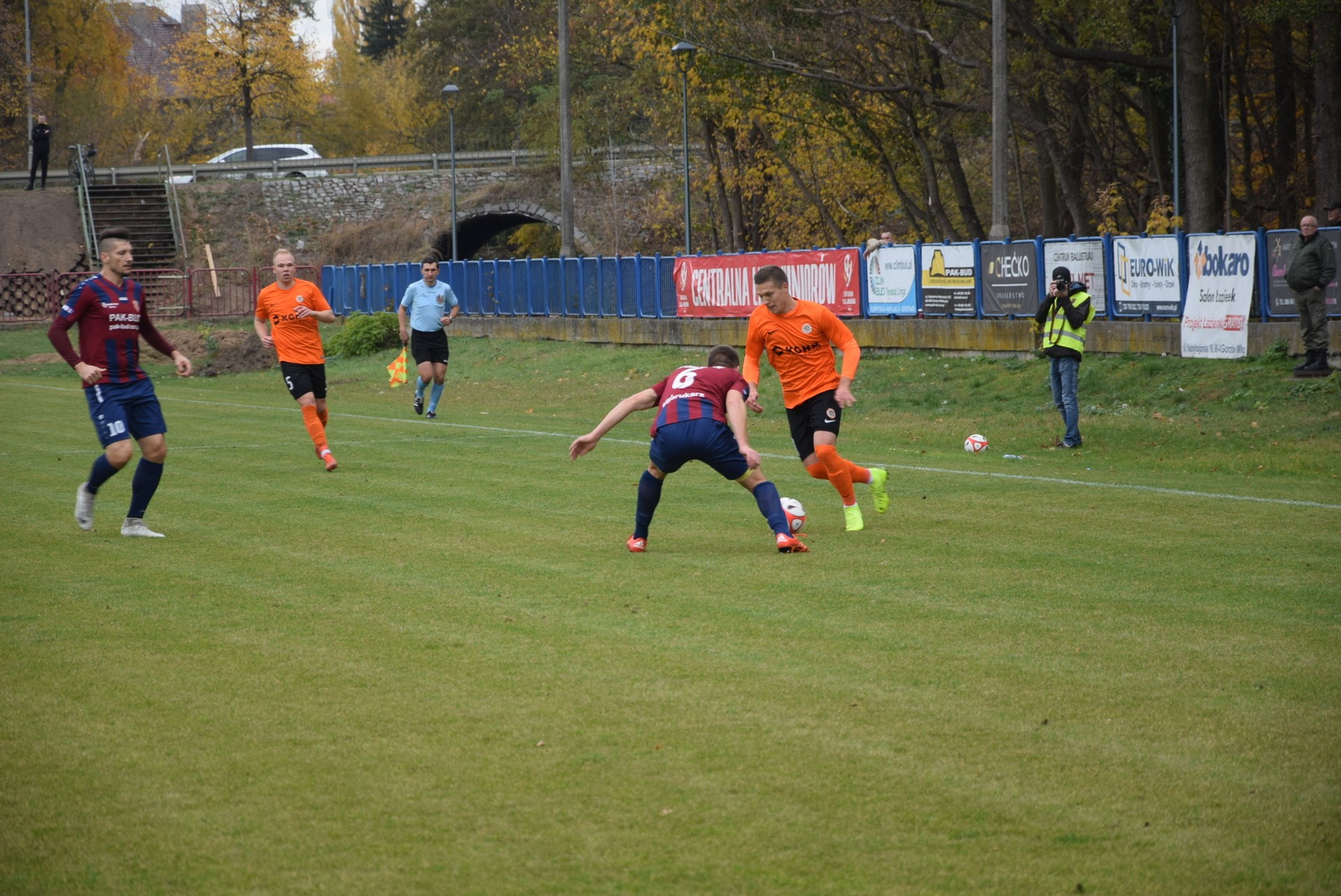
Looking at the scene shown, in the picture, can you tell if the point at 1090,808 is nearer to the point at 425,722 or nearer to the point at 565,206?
the point at 425,722

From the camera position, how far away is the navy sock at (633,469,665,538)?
9.58 meters

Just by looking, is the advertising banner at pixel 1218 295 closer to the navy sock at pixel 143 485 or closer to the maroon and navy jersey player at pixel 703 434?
the maroon and navy jersey player at pixel 703 434

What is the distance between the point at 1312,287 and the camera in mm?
18844

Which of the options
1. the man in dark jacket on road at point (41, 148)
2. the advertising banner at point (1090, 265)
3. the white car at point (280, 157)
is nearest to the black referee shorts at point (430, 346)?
the advertising banner at point (1090, 265)

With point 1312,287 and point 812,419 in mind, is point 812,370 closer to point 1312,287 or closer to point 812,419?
point 812,419

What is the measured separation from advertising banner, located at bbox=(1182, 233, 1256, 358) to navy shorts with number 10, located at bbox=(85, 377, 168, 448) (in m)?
15.6

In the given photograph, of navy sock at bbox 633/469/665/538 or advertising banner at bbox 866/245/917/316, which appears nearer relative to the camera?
navy sock at bbox 633/469/665/538

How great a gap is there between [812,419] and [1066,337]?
7.17 m

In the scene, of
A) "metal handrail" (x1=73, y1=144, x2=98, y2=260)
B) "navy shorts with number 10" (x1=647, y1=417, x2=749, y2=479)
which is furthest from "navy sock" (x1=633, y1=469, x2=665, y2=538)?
"metal handrail" (x1=73, y1=144, x2=98, y2=260)

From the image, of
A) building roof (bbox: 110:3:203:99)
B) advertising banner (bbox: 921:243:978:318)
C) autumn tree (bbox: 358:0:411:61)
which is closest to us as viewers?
advertising banner (bbox: 921:243:978:318)

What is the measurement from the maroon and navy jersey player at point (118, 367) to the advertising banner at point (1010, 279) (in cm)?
1683

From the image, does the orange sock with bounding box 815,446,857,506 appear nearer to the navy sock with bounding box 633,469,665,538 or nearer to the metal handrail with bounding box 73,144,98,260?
the navy sock with bounding box 633,469,665,538

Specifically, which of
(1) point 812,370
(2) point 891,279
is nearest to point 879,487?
(1) point 812,370

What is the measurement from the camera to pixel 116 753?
5.43 meters
